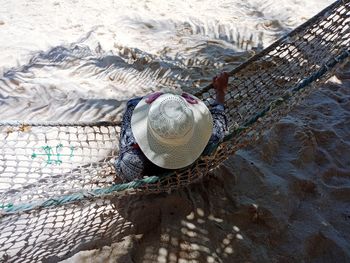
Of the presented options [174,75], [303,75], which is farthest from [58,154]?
[303,75]

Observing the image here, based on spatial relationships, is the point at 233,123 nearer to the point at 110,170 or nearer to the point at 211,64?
the point at 110,170

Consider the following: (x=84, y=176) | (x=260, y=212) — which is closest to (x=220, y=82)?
(x=260, y=212)

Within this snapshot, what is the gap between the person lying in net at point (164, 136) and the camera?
4.86ft

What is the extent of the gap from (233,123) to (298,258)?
0.78m

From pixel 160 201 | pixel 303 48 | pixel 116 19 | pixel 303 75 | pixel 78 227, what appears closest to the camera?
pixel 78 227

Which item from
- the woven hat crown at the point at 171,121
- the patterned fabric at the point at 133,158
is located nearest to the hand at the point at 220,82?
the patterned fabric at the point at 133,158

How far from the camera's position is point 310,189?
87.3 inches

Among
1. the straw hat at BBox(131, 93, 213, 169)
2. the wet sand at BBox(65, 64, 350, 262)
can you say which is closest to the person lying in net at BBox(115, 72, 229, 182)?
the straw hat at BBox(131, 93, 213, 169)

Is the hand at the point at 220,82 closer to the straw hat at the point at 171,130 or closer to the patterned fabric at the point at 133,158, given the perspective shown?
the patterned fabric at the point at 133,158

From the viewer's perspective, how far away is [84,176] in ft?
6.79

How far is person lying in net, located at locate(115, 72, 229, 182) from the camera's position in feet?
4.86

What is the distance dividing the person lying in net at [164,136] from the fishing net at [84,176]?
81 millimetres

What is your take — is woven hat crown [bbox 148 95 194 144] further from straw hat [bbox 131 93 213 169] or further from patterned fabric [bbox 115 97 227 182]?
patterned fabric [bbox 115 97 227 182]

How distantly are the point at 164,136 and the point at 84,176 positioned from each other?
0.76 meters
